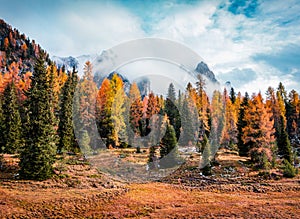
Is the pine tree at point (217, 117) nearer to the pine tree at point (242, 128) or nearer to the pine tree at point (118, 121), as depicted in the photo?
the pine tree at point (242, 128)

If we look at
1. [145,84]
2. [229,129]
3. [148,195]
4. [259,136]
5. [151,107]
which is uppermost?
[145,84]

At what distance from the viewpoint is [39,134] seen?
27406 millimetres

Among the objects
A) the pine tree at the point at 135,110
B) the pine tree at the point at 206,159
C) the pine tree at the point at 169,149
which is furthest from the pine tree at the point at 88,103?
the pine tree at the point at 206,159

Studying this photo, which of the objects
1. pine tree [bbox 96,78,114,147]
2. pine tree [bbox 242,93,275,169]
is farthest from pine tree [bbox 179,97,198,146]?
pine tree [bbox 96,78,114,147]

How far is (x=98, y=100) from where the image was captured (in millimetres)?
47875

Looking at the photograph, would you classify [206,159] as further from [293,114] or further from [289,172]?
[293,114]

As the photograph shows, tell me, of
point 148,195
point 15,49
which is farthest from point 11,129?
point 15,49

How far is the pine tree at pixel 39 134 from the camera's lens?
26.3m

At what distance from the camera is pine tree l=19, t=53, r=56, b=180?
2633 cm

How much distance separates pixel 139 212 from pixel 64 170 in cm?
1385

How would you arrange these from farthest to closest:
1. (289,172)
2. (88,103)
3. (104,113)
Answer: (104,113), (88,103), (289,172)

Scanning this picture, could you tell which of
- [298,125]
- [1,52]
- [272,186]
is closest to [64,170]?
[272,186]

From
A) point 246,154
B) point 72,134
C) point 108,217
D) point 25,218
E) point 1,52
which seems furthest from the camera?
point 1,52

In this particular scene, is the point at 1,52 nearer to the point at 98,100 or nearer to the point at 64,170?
the point at 98,100
